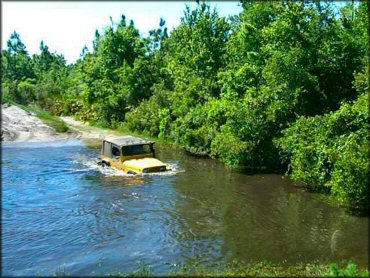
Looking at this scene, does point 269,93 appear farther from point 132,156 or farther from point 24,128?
point 24,128

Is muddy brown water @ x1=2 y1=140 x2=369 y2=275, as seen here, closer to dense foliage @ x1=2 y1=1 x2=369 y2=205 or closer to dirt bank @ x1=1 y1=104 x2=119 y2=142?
dense foliage @ x1=2 y1=1 x2=369 y2=205

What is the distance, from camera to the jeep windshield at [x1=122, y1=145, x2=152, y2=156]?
76.1ft

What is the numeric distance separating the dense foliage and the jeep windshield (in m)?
4.12

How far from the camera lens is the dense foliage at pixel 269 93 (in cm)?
1834

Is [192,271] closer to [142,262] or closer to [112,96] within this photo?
[142,262]

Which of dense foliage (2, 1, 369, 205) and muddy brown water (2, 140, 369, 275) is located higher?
dense foliage (2, 1, 369, 205)

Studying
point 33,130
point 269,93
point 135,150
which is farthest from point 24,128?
point 269,93

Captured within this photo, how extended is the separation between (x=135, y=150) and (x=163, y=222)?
817 cm

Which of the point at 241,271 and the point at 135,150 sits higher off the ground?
the point at 135,150

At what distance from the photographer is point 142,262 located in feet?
40.1

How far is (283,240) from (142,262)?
4.57 m

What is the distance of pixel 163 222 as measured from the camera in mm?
15875

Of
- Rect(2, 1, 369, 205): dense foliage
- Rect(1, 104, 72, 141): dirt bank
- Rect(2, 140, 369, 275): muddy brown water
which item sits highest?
Rect(2, 1, 369, 205): dense foliage

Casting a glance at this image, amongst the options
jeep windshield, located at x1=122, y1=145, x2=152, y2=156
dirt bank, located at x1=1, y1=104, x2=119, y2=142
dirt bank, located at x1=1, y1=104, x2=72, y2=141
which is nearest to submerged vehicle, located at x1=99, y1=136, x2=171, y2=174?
jeep windshield, located at x1=122, y1=145, x2=152, y2=156
